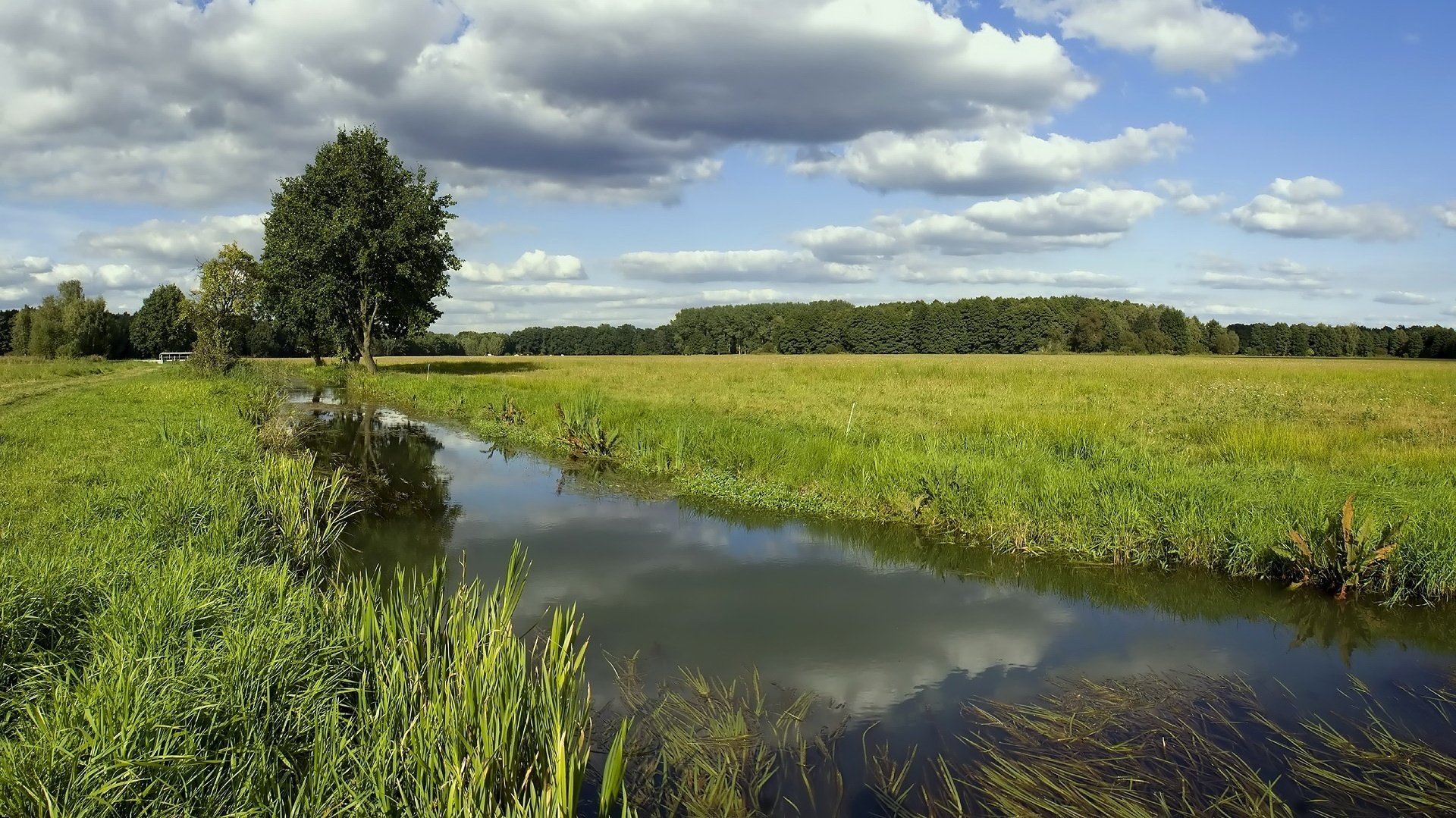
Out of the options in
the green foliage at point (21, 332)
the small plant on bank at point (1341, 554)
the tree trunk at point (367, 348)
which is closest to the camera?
the small plant on bank at point (1341, 554)

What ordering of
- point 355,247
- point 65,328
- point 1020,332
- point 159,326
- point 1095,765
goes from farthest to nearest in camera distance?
point 1020,332, point 159,326, point 65,328, point 355,247, point 1095,765

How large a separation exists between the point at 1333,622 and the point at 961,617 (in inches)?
148

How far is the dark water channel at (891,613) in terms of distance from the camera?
6.91 meters

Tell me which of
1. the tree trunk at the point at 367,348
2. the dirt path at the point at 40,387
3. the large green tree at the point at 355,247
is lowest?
the dirt path at the point at 40,387

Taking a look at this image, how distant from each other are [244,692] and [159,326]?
3745 inches

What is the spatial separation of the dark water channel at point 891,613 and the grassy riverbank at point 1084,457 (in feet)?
1.70

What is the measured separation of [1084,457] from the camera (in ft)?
44.2

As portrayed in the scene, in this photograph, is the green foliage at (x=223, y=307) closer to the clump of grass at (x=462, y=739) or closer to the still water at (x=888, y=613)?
the still water at (x=888, y=613)

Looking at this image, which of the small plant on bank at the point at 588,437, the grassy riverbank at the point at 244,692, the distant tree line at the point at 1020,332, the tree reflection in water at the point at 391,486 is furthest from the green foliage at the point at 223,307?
the distant tree line at the point at 1020,332

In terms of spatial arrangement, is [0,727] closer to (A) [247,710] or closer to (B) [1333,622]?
(A) [247,710]

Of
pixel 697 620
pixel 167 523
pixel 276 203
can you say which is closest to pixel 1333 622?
pixel 697 620

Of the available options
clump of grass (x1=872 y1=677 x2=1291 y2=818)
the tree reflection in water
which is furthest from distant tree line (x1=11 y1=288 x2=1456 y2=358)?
clump of grass (x1=872 y1=677 x2=1291 y2=818)

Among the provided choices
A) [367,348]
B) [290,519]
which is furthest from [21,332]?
[290,519]

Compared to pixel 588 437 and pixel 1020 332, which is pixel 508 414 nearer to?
pixel 588 437
